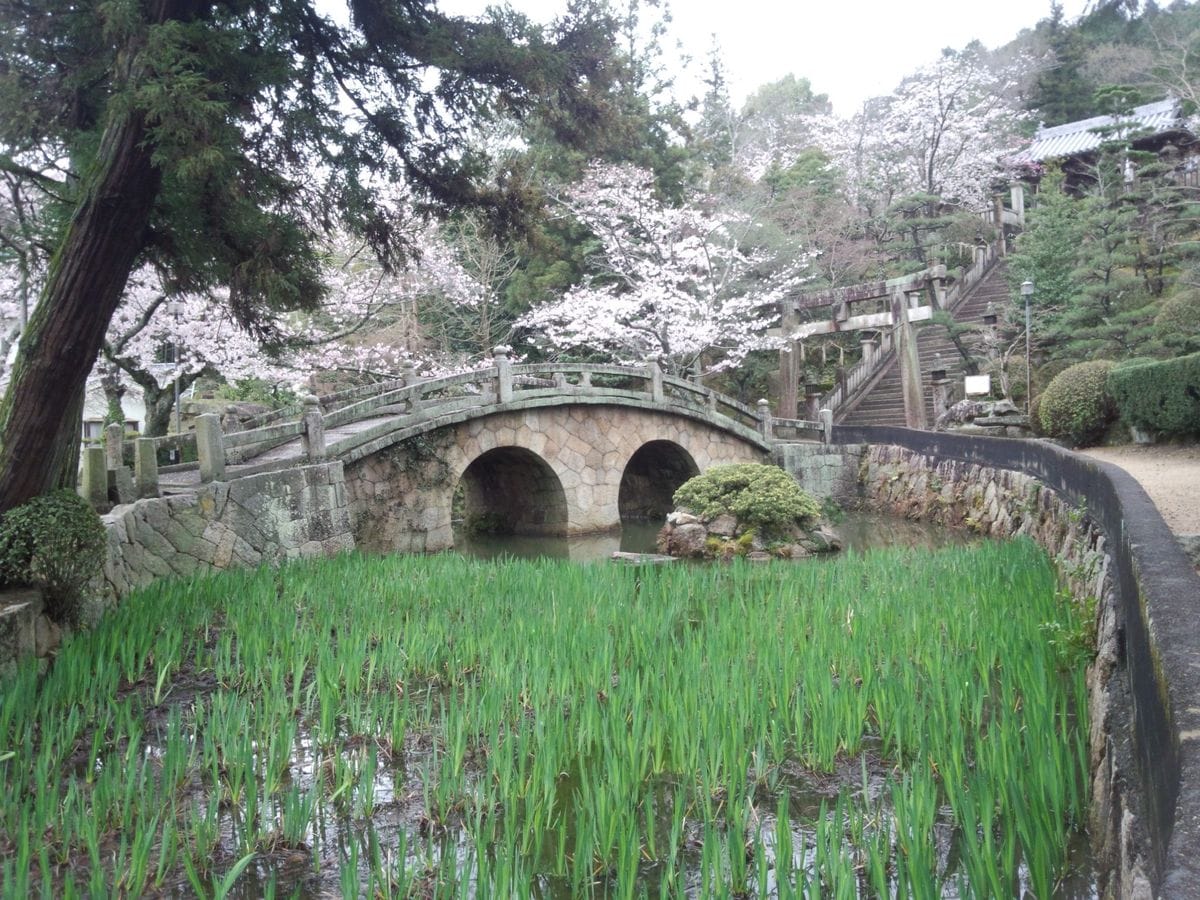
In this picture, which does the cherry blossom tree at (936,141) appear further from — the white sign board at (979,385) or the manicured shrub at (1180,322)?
the manicured shrub at (1180,322)

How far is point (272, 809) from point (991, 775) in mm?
2668

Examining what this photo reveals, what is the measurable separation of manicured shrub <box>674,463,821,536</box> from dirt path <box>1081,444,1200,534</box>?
4.09 m

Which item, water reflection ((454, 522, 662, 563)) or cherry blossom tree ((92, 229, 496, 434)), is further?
cherry blossom tree ((92, 229, 496, 434))

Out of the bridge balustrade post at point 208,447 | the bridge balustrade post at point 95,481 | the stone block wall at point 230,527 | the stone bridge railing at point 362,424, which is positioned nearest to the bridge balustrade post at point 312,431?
the stone bridge railing at point 362,424

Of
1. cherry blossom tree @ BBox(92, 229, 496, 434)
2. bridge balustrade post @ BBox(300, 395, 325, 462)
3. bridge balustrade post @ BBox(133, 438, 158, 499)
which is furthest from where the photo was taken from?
cherry blossom tree @ BBox(92, 229, 496, 434)

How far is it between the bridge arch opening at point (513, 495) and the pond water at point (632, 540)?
1.33 feet

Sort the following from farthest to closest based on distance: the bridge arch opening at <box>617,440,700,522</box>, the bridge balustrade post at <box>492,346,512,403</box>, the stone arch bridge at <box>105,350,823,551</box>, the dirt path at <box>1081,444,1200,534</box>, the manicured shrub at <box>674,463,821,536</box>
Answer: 1. the bridge arch opening at <box>617,440,700,522</box>
2. the bridge balustrade post at <box>492,346,512,403</box>
3. the manicured shrub at <box>674,463,821,536</box>
4. the stone arch bridge at <box>105,350,823,551</box>
5. the dirt path at <box>1081,444,1200,534</box>

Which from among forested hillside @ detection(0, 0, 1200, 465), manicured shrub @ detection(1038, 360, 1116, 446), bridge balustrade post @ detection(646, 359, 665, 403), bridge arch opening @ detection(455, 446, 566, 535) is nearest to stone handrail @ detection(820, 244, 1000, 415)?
forested hillside @ detection(0, 0, 1200, 465)

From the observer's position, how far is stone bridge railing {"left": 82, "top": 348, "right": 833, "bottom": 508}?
8.93 meters

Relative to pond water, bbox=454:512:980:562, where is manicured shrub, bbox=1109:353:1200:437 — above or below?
above

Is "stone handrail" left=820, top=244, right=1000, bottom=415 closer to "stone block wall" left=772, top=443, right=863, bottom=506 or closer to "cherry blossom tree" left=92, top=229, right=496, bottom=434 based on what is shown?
"stone block wall" left=772, top=443, right=863, bottom=506

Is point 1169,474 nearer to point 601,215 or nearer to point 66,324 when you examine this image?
point 66,324

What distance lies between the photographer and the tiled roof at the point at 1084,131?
2702 centimetres

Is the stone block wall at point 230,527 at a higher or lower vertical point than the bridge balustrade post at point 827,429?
lower
